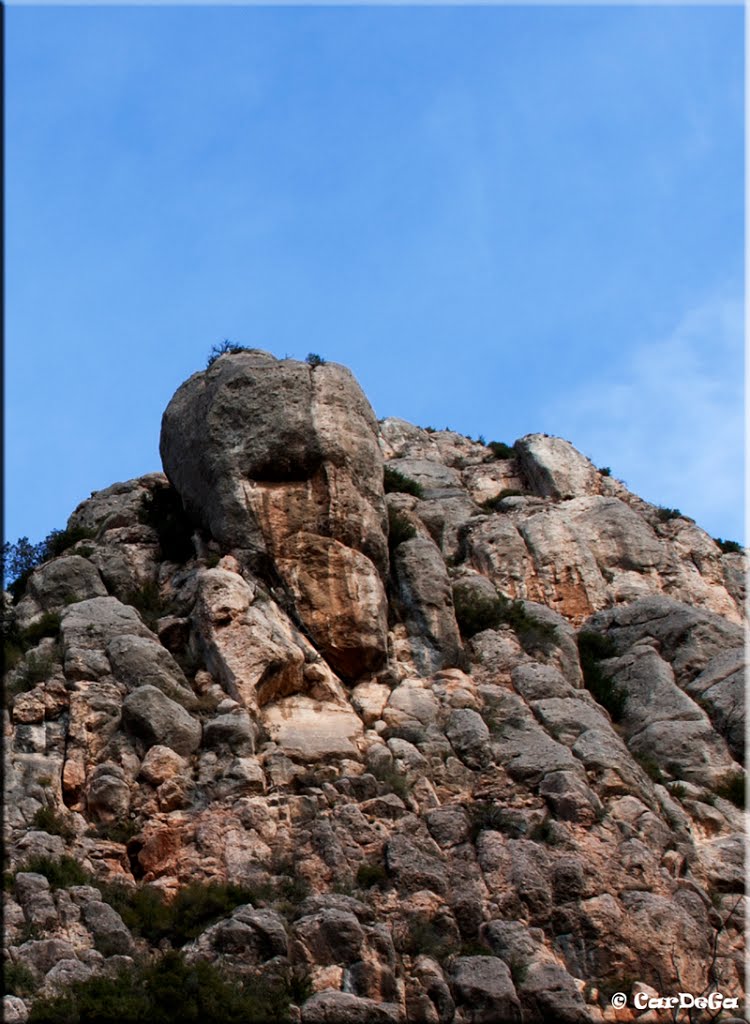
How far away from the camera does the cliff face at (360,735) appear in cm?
2244

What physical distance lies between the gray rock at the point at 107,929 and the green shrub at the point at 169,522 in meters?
11.7

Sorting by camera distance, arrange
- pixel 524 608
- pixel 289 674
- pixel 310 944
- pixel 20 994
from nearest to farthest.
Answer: pixel 20 994
pixel 310 944
pixel 289 674
pixel 524 608

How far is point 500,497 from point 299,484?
36.0ft

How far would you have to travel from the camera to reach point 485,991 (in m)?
21.6

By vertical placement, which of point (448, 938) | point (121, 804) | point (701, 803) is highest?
point (701, 803)

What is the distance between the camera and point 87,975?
2066 centimetres

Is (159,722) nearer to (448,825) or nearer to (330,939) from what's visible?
(448,825)

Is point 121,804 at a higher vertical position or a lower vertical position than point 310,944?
higher

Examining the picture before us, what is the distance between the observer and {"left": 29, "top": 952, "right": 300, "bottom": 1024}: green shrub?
19672mm

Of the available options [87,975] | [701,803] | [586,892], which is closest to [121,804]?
[87,975]

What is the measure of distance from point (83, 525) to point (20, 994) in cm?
1729

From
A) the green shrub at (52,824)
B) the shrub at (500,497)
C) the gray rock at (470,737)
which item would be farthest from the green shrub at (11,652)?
the shrub at (500,497)

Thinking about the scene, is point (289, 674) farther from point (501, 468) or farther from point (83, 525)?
point (501, 468)

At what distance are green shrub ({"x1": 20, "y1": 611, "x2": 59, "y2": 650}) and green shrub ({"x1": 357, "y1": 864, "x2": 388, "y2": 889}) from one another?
28.5 ft
